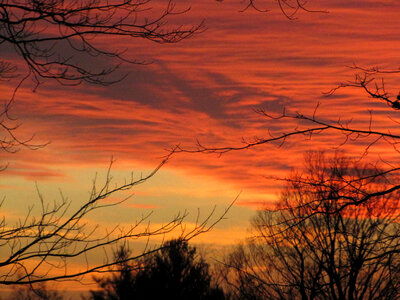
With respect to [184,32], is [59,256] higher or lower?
lower

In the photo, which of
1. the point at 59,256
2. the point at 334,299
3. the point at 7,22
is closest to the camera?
the point at 7,22

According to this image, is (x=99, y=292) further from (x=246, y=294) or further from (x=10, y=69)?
(x=10, y=69)

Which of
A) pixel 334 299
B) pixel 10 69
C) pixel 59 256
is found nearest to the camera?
pixel 59 256

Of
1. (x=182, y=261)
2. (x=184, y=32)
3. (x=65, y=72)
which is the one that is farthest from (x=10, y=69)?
(x=182, y=261)

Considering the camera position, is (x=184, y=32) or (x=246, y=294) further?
(x=246, y=294)

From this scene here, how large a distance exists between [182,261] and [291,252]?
36.1ft

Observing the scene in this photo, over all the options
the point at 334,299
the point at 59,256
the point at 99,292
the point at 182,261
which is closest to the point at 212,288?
the point at 182,261

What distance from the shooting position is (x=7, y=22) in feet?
18.2

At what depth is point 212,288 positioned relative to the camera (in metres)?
32.2

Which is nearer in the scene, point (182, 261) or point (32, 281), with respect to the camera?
point (32, 281)

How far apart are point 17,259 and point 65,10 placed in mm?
2324

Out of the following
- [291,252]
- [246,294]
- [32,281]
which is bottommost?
[32,281]

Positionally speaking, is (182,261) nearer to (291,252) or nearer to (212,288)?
(212,288)

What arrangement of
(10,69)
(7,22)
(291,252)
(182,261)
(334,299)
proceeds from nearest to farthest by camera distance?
1. (7,22)
2. (10,69)
3. (334,299)
4. (291,252)
5. (182,261)
